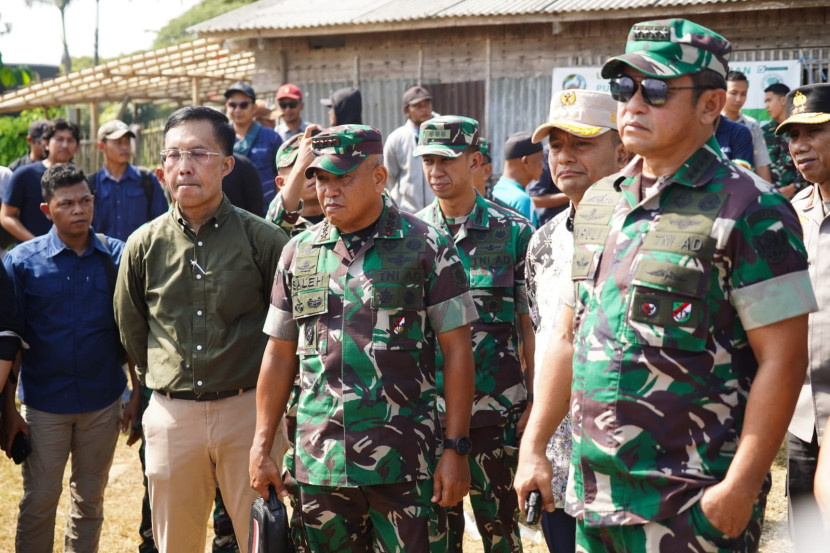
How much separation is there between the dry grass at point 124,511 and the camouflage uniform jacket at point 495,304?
153 centimetres

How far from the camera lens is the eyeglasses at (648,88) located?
2691 mm

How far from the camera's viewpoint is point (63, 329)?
4.90 metres

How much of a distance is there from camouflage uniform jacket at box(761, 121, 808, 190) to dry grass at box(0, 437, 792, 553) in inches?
130

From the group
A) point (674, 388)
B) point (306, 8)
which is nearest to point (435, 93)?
point (306, 8)

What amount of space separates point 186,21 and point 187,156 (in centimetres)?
4510

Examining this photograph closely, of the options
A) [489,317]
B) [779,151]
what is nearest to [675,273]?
[489,317]

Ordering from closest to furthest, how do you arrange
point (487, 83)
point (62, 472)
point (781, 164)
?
point (62, 472), point (781, 164), point (487, 83)

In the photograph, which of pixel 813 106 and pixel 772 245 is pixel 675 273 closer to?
pixel 772 245

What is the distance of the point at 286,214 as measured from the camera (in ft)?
16.7

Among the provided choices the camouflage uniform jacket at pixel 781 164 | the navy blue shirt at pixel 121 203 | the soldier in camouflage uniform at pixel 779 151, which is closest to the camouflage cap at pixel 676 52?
the navy blue shirt at pixel 121 203

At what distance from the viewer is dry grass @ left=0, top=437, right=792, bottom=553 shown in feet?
18.7

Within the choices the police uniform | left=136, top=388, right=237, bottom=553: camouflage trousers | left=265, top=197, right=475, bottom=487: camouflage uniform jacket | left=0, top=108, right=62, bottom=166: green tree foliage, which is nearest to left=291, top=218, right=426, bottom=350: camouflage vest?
left=265, top=197, right=475, bottom=487: camouflage uniform jacket

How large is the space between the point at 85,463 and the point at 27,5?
2115 inches

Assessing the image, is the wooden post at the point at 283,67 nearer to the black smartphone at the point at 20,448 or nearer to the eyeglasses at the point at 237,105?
the eyeglasses at the point at 237,105
